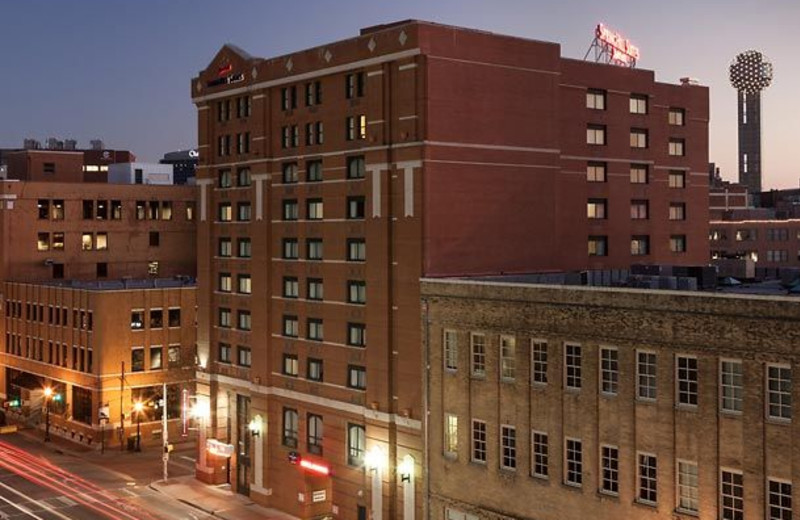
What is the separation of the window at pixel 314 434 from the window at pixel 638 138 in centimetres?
3173

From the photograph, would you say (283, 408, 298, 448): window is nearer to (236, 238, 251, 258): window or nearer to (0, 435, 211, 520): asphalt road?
(0, 435, 211, 520): asphalt road

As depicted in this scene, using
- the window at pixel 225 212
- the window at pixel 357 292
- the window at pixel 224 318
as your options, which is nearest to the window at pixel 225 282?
the window at pixel 224 318

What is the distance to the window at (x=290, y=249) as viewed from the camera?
2852 inches

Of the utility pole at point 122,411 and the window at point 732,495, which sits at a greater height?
the window at point 732,495

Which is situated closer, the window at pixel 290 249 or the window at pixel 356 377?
the window at pixel 356 377

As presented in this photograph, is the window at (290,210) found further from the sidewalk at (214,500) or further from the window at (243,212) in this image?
the sidewalk at (214,500)

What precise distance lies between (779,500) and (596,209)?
35.6 meters

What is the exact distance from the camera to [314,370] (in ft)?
231

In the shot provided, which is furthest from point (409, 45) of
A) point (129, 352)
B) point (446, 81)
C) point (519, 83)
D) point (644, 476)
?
point (129, 352)

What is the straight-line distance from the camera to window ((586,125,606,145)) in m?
73.0

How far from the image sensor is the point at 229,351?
7975 centimetres

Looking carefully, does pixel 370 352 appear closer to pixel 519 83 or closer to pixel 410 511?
pixel 410 511

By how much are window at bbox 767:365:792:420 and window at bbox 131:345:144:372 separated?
69.8 metres

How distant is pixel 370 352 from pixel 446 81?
17810 mm
